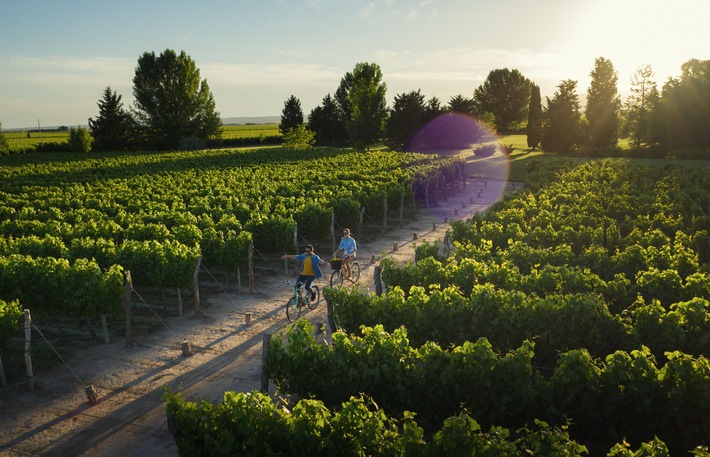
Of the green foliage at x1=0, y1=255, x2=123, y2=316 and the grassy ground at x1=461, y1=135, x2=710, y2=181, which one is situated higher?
the grassy ground at x1=461, y1=135, x2=710, y2=181

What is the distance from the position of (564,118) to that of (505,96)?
206 feet

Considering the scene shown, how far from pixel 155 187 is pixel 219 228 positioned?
15.1m

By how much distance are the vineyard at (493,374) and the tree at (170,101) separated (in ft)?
299

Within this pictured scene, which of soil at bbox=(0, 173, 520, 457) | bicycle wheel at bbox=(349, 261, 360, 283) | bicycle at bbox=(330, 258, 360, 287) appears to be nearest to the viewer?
soil at bbox=(0, 173, 520, 457)

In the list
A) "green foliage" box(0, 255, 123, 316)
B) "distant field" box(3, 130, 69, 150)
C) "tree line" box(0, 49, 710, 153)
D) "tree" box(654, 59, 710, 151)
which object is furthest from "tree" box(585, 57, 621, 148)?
"distant field" box(3, 130, 69, 150)

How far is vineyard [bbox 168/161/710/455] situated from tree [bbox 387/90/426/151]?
7671cm

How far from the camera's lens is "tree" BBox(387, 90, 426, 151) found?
90.4 m

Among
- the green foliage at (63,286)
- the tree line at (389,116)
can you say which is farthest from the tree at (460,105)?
the green foliage at (63,286)

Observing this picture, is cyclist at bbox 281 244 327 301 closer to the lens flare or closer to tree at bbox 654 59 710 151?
the lens flare

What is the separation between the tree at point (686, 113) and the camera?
67.2 metres

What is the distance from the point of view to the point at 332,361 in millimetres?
10109

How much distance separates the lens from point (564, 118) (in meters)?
79.1

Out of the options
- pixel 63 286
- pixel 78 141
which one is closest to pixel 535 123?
pixel 78 141

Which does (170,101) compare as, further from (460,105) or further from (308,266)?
(308,266)
